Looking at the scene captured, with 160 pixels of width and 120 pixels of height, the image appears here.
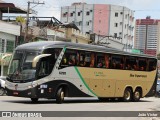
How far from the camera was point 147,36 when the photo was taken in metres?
119

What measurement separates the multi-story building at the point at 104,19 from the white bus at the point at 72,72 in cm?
7171

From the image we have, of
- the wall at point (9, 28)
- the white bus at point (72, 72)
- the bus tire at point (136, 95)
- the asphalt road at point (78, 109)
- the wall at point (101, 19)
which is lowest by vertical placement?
the bus tire at point (136, 95)

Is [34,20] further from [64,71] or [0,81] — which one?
[64,71]

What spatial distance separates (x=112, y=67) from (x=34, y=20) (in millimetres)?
38064

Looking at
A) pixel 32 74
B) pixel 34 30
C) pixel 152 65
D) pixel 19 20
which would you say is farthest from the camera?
pixel 19 20

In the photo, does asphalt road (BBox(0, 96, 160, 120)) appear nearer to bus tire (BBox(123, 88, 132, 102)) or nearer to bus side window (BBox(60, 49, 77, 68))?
bus side window (BBox(60, 49, 77, 68))

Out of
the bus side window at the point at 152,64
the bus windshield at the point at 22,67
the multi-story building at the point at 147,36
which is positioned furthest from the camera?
the multi-story building at the point at 147,36

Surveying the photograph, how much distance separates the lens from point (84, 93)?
23547 millimetres

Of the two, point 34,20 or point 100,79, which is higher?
point 34,20

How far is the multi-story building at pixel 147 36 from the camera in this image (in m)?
115

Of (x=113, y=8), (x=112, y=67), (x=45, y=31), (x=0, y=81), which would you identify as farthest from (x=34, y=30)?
(x=113, y=8)

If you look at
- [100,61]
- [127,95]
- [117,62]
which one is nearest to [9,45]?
[127,95]

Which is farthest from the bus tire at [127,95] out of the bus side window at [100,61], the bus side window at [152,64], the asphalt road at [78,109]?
the asphalt road at [78,109]

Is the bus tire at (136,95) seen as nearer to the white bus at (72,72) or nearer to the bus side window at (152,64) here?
the white bus at (72,72)
